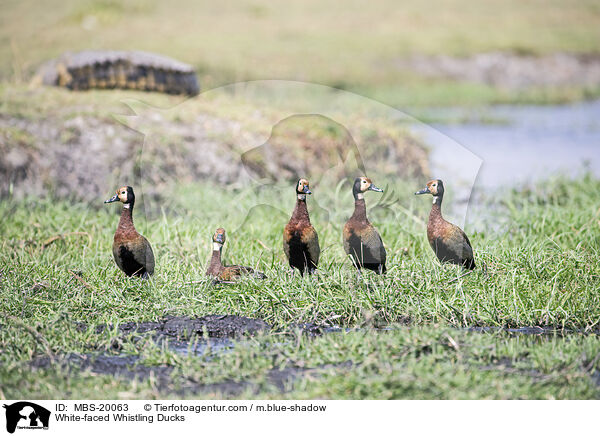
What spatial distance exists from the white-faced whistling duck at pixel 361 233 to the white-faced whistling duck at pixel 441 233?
0.93 feet

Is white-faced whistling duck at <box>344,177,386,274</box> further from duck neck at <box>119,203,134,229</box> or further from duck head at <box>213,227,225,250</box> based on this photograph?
duck neck at <box>119,203,134,229</box>

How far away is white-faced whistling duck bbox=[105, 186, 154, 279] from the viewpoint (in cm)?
436

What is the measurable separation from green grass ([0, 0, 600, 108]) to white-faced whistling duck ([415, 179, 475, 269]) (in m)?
6.64

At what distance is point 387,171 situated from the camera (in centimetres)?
696

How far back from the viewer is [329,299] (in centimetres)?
432

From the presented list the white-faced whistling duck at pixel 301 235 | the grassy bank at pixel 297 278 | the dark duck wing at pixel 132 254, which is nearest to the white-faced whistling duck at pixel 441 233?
the grassy bank at pixel 297 278

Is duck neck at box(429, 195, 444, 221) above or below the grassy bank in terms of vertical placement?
above

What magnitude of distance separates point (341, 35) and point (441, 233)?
8960 millimetres

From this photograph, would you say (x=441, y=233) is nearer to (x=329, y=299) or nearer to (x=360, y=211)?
(x=360, y=211)

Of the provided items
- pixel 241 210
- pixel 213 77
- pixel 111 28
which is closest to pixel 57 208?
A: pixel 241 210

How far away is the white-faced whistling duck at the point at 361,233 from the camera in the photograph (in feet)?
14.2

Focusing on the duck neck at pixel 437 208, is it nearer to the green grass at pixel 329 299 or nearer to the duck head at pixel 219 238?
the green grass at pixel 329 299
